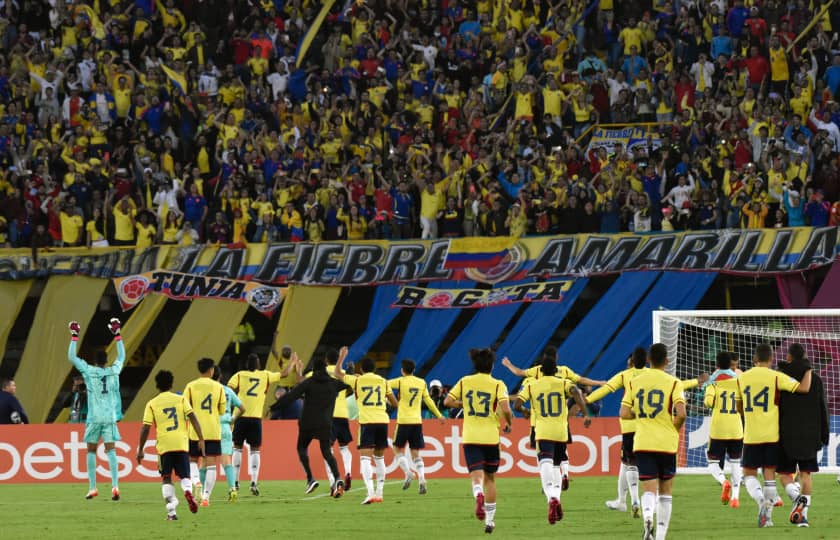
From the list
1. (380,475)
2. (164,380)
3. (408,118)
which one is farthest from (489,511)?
(408,118)

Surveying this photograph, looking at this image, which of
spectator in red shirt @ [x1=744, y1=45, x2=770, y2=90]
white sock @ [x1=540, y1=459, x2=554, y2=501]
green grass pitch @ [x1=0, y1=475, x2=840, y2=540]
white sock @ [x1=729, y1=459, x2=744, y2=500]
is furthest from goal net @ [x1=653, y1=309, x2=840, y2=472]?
white sock @ [x1=540, y1=459, x2=554, y2=501]

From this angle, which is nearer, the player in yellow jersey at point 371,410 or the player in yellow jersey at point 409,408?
the player in yellow jersey at point 371,410

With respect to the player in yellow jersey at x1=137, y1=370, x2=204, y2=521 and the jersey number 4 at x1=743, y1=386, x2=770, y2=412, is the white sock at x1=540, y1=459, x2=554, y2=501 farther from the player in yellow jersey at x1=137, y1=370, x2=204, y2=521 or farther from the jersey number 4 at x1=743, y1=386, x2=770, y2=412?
the player in yellow jersey at x1=137, y1=370, x2=204, y2=521

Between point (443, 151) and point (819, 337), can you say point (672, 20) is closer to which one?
point (443, 151)

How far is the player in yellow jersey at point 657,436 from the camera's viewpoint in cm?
1459

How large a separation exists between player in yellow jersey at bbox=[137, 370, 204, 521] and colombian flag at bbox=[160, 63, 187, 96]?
16.8m

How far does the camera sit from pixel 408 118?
1292 inches

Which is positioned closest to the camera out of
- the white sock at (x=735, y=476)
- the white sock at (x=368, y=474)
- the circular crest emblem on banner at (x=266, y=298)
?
the white sock at (x=735, y=476)

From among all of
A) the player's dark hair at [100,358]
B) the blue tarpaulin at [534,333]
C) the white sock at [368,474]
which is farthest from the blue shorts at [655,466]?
the blue tarpaulin at [534,333]

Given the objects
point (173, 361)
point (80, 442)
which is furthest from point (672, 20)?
point (80, 442)

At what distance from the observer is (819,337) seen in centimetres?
2678

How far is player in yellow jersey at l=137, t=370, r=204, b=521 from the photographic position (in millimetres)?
18438

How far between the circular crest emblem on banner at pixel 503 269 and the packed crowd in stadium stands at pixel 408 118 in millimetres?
482

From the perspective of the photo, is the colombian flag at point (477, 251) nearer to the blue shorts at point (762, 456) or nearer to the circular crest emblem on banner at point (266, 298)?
the circular crest emblem on banner at point (266, 298)
